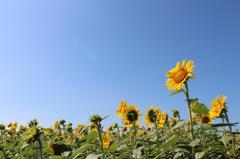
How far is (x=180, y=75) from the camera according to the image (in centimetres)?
477

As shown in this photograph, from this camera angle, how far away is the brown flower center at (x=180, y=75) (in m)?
4.73

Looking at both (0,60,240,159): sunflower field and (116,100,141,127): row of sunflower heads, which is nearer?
(0,60,240,159): sunflower field

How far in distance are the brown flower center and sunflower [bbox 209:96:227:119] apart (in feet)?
2.19

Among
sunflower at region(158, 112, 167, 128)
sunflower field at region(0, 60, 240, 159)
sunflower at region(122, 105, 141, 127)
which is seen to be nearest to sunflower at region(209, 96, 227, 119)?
sunflower field at region(0, 60, 240, 159)

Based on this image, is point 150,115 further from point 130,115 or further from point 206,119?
point 206,119

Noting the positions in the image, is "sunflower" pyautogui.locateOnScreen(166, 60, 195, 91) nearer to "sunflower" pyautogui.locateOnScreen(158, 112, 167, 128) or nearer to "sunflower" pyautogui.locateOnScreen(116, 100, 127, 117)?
"sunflower" pyautogui.locateOnScreen(116, 100, 127, 117)

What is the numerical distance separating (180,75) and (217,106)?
0.70 meters

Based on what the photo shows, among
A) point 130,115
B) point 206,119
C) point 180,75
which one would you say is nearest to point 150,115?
point 130,115

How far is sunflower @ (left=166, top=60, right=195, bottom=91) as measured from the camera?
467 centimetres

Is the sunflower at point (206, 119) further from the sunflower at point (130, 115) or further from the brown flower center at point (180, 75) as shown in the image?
the sunflower at point (130, 115)

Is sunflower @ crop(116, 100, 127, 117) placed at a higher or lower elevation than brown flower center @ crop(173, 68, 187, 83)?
higher

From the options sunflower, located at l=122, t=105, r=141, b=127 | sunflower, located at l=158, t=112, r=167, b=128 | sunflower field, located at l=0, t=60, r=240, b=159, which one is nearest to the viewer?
sunflower field, located at l=0, t=60, r=240, b=159

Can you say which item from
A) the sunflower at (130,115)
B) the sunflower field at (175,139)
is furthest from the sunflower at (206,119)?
the sunflower at (130,115)

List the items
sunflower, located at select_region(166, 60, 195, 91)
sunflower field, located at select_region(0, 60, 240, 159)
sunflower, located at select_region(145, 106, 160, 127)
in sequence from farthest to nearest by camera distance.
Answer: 1. sunflower, located at select_region(145, 106, 160, 127)
2. sunflower, located at select_region(166, 60, 195, 91)
3. sunflower field, located at select_region(0, 60, 240, 159)
